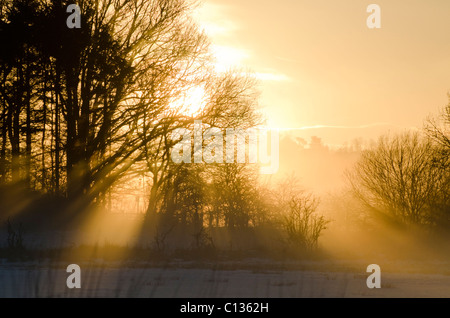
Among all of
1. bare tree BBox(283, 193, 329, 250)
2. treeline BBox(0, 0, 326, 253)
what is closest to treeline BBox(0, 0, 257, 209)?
treeline BBox(0, 0, 326, 253)

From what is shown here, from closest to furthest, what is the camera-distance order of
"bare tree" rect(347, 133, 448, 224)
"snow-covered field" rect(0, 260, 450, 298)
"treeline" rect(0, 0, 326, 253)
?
1. "snow-covered field" rect(0, 260, 450, 298)
2. "treeline" rect(0, 0, 326, 253)
3. "bare tree" rect(347, 133, 448, 224)

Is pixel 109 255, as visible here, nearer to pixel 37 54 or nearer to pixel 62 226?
pixel 62 226

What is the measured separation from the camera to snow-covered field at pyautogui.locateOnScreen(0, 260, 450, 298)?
1258 cm

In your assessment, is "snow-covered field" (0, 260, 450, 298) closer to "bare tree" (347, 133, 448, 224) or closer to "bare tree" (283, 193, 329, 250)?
"bare tree" (283, 193, 329, 250)

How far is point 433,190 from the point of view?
1581 inches

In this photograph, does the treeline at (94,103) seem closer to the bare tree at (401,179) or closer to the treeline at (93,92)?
the treeline at (93,92)

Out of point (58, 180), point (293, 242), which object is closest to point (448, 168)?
point (293, 242)

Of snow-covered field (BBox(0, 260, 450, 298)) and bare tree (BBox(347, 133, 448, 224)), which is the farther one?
bare tree (BBox(347, 133, 448, 224))

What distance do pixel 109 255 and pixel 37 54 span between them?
47.3 feet

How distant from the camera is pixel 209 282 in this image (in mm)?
14578

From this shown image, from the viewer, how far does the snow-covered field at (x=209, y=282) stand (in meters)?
12.6

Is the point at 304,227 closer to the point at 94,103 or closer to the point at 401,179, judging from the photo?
the point at 94,103

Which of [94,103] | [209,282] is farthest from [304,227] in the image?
[94,103]
